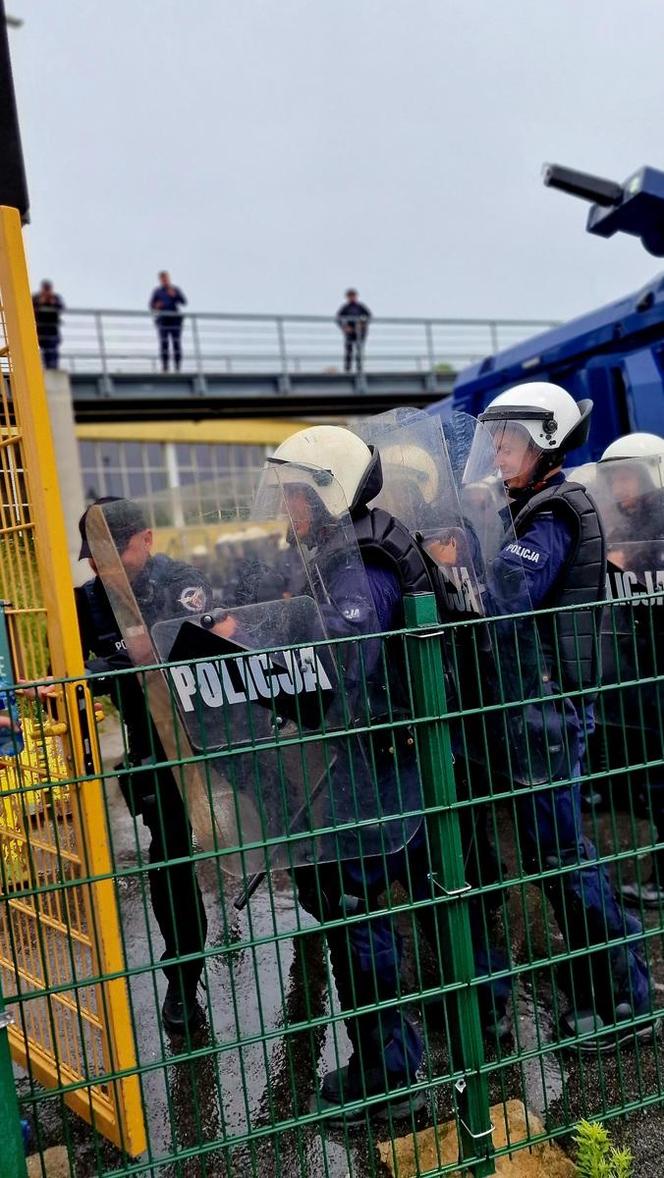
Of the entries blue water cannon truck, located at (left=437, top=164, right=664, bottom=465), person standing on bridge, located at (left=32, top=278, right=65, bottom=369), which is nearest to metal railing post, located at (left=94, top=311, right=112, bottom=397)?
person standing on bridge, located at (left=32, top=278, right=65, bottom=369)

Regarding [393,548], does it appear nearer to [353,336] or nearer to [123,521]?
[123,521]

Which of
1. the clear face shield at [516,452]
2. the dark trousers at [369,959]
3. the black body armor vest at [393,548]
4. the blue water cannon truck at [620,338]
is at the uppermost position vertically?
the blue water cannon truck at [620,338]

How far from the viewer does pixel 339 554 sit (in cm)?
245

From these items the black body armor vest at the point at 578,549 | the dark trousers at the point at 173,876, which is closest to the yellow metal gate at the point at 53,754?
the dark trousers at the point at 173,876

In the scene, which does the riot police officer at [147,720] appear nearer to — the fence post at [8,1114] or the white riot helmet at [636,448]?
the fence post at [8,1114]

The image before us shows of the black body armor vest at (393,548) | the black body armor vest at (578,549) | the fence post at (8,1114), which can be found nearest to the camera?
the fence post at (8,1114)

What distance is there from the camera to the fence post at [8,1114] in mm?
1839

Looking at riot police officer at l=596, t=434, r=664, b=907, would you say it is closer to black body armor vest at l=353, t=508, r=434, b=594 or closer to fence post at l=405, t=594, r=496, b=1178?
black body armor vest at l=353, t=508, r=434, b=594

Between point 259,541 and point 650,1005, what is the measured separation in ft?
8.35

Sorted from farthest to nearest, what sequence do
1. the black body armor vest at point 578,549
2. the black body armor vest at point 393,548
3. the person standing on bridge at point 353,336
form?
the person standing on bridge at point 353,336
the black body armor vest at point 578,549
the black body armor vest at point 393,548

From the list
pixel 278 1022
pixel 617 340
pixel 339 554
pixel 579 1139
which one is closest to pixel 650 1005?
pixel 579 1139

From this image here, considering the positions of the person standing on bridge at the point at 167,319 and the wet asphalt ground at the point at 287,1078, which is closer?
the wet asphalt ground at the point at 287,1078

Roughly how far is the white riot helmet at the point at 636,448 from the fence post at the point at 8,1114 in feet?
10.5

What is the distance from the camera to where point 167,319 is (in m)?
17.1
